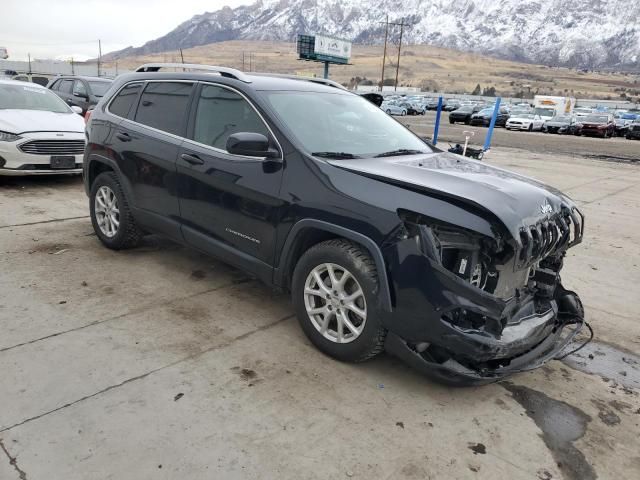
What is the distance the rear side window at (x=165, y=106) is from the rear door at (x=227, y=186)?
0.17m

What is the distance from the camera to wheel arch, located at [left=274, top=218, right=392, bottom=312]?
10.2 feet

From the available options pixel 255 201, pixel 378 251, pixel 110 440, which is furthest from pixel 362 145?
pixel 110 440

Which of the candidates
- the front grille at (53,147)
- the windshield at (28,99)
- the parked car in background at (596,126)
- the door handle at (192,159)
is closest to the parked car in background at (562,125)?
the parked car in background at (596,126)

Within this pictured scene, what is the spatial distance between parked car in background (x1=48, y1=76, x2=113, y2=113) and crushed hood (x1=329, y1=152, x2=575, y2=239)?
12092 mm

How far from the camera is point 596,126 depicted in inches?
1289

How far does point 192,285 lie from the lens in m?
4.65

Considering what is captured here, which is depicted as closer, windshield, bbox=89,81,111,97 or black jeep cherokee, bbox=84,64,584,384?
black jeep cherokee, bbox=84,64,584,384

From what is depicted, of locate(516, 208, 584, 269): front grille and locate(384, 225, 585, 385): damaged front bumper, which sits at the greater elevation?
locate(516, 208, 584, 269): front grille

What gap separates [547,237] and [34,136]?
24.1ft

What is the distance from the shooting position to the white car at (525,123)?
1377 inches

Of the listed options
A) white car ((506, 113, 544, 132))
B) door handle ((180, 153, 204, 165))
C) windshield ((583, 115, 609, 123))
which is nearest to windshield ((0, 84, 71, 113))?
door handle ((180, 153, 204, 165))

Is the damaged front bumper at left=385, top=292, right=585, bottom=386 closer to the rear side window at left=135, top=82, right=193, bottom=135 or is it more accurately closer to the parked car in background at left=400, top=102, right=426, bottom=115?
the rear side window at left=135, top=82, right=193, bottom=135

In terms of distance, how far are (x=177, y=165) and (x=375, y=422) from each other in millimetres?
2591

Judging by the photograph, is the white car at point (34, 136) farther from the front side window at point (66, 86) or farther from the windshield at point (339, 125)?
the front side window at point (66, 86)
